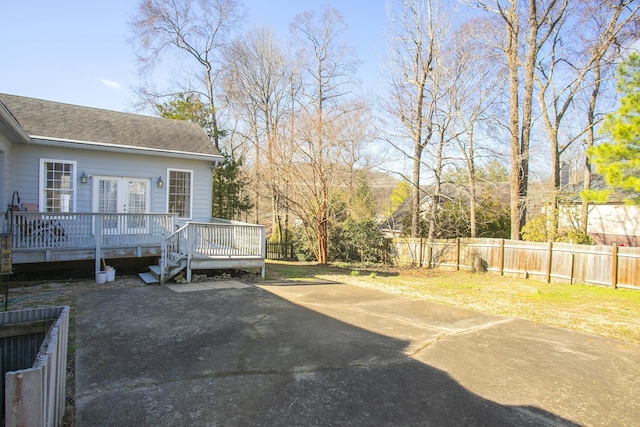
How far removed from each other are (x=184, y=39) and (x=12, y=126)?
669 inches

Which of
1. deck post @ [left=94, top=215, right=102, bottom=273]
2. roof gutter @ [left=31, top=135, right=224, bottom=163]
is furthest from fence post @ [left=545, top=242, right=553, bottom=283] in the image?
deck post @ [left=94, top=215, right=102, bottom=273]

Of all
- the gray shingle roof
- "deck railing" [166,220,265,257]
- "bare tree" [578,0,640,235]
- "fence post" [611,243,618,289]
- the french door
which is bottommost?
"fence post" [611,243,618,289]

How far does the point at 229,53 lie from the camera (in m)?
23.6

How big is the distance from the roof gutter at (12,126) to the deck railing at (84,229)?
195cm

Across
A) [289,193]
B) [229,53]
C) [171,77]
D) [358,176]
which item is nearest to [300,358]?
[289,193]

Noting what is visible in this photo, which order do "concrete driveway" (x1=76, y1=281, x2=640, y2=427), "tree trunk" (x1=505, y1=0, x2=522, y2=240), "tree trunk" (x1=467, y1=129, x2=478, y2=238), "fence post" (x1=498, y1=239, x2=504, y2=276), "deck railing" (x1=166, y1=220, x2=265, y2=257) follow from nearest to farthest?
"concrete driveway" (x1=76, y1=281, x2=640, y2=427), "deck railing" (x1=166, y1=220, x2=265, y2=257), "fence post" (x1=498, y1=239, x2=504, y2=276), "tree trunk" (x1=505, y1=0, x2=522, y2=240), "tree trunk" (x1=467, y1=129, x2=478, y2=238)

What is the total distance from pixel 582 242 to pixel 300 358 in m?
12.6

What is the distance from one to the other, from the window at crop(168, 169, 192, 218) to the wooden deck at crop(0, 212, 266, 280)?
2466 millimetres

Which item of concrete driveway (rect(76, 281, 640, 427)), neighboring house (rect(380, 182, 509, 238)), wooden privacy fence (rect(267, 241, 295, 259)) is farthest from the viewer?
wooden privacy fence (rect(267, 241, 295, 259))

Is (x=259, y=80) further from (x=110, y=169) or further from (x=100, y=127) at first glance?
(x=110, y=169)

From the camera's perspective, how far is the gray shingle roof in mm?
10609

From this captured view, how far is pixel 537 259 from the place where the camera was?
1180 cm

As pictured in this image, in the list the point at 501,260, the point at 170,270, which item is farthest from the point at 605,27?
the point at 170,270

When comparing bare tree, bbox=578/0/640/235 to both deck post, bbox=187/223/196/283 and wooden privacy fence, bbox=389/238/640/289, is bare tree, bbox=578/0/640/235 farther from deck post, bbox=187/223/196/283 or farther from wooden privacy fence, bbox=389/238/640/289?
deck post, bbox=187/223/196/283
